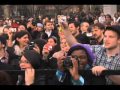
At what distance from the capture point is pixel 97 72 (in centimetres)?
316

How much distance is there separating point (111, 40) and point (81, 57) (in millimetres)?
323

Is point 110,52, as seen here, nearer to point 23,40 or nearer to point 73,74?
point 73,74

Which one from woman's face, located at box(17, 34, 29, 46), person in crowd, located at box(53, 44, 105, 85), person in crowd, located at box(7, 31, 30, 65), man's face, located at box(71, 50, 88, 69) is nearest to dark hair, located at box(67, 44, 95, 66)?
man's face, located at box(71, 50, 88, 69)

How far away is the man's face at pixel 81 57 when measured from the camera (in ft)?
11.3

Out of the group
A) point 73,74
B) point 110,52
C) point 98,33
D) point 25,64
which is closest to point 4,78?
point 25,64

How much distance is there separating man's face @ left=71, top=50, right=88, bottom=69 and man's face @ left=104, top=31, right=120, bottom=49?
221 mm

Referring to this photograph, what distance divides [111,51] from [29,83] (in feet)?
2.66

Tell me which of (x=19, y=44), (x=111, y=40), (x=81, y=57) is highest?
(x=111, y=40)

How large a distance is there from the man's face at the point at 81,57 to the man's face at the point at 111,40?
221 mm

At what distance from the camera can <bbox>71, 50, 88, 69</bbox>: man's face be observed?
3438mm

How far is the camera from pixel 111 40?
3576mm
